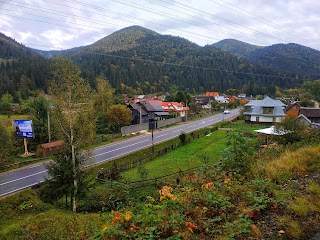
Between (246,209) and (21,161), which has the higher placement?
(246,209)

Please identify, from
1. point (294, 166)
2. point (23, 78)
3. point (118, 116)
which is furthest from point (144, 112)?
point (23, 78)

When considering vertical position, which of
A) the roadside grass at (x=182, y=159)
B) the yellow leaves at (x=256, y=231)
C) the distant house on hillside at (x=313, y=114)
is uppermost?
the yellow leaves at (x=256, y=231)

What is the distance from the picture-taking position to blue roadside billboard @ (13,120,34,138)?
25.2 m

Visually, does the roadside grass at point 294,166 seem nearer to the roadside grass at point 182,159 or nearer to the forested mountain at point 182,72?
the roadside grass at point 182,159

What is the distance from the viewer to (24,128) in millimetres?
25406

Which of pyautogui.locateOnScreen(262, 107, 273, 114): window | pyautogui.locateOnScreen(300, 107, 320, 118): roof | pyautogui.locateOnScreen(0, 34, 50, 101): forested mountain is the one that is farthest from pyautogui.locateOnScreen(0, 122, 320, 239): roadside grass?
pyautogui.locateOnScreen(0, 34, 50, 101): forested mountain

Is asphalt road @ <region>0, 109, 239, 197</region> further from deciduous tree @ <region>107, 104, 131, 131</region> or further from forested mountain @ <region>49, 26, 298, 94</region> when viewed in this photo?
forested mountain @ <region>49, 26, 298, 94</region>

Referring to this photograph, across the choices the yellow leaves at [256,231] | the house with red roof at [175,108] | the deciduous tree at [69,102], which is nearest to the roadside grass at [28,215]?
the deciduous tree at [69,102]

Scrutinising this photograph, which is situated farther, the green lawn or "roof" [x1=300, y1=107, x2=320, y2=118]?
"roof" [x1=300, y1=107, x2=320, y2=118]

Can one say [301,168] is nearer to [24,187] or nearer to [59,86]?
[59,86]

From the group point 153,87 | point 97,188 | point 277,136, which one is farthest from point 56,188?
point 153,87

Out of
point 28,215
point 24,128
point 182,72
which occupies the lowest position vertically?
point 28,215

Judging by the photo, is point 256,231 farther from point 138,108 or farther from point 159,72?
point 159,72

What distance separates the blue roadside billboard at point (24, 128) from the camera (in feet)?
82.8
